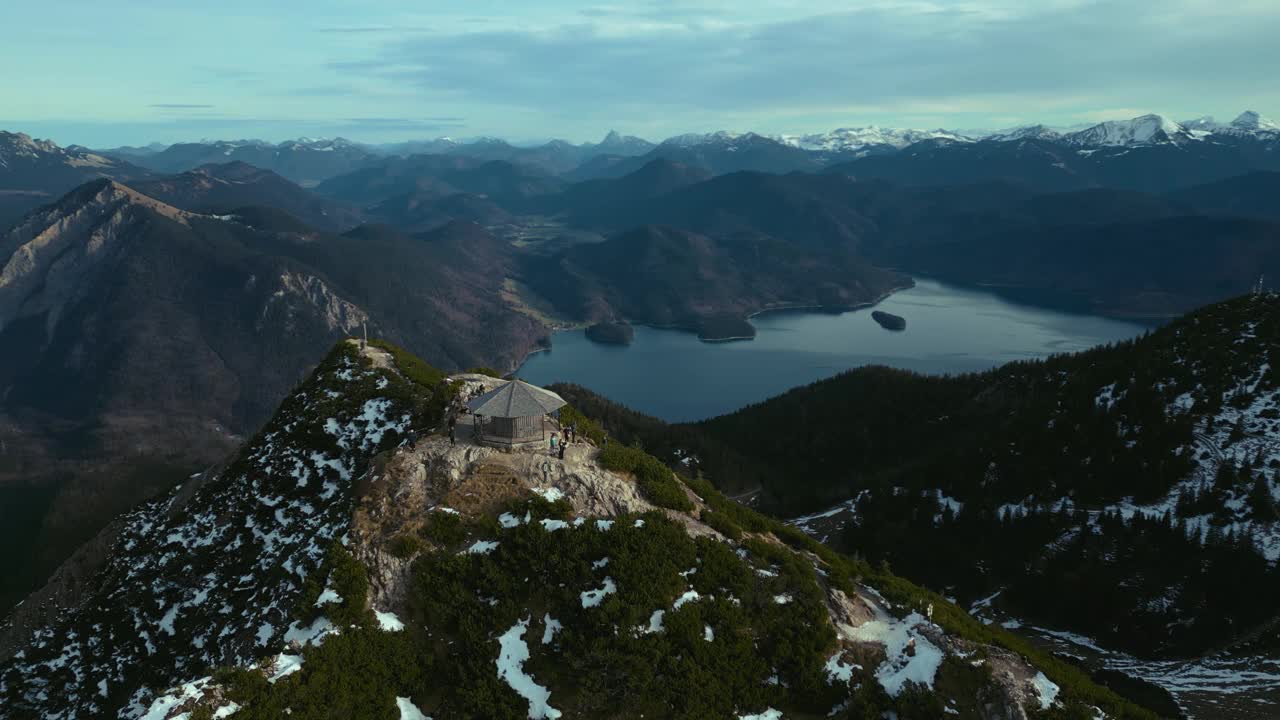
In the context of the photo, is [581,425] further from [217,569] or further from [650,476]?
[217,569]

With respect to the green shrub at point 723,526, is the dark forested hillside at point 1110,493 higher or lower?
lower

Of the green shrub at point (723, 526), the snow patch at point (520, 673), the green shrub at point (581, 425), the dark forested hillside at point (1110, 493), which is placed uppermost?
the green shrub at point (581, 425)

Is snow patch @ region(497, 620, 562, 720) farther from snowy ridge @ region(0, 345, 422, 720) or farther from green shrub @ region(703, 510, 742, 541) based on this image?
green shrub @ region(703, 510, 742, 541)

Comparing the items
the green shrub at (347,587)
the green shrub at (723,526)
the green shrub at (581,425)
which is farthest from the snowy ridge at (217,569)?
the green shrub at (723,526)

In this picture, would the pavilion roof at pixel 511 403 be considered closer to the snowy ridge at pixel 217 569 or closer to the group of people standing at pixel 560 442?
the group of people standing at pixel 560 442

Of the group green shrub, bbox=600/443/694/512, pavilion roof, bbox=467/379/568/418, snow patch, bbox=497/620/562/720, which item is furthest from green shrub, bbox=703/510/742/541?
snow patch, bbox=497/620/562/720

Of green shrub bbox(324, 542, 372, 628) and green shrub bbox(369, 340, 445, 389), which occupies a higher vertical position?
green shrub bbox(369, 340, 445, 389)

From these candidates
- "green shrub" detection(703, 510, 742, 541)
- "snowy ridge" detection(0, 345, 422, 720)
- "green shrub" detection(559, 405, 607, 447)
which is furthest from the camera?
"green shrub" detection(559, 405, 607, 447)

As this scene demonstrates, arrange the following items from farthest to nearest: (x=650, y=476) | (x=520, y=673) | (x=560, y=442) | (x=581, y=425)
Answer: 1. (x=581, y=425)
2. (x=650, y=476)
3. (x=560, y=442)
4. (x=520, y=673)

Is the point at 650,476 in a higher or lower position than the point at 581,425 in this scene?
lower

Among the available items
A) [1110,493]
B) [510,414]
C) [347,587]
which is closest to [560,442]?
[510,414]
